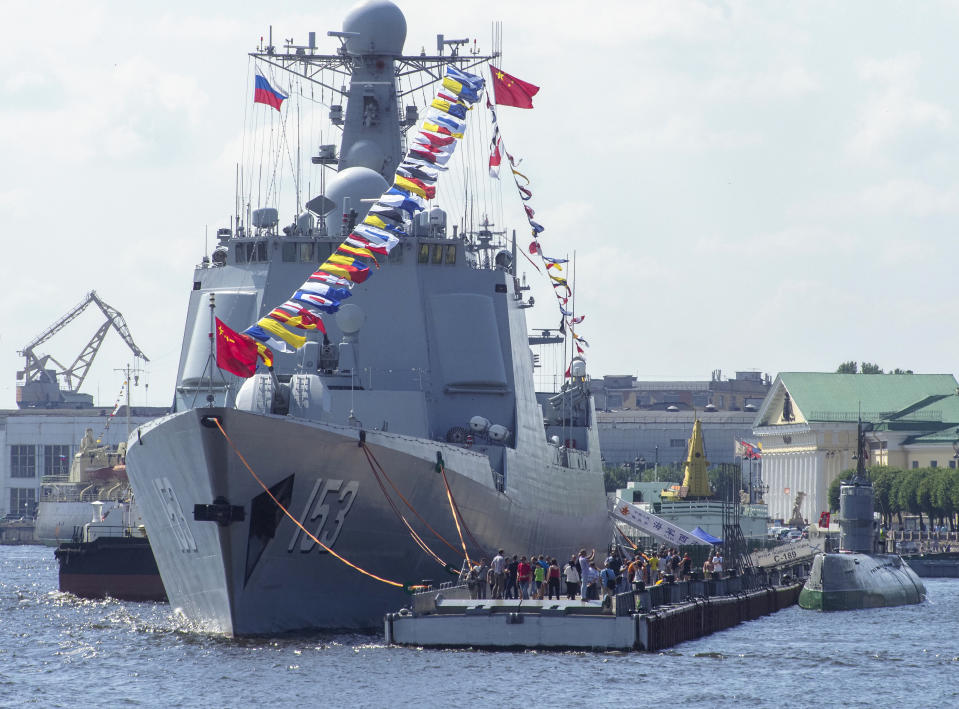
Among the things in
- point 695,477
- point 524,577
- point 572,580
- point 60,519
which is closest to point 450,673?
point 524,577

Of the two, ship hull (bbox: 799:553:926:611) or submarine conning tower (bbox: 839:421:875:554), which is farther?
submarine conning tower (bbox: 839:421:875:554)

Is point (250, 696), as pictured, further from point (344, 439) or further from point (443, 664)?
point (344, 439)

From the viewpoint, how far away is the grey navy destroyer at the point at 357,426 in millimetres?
30062

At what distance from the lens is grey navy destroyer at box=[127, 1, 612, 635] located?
1184 inches

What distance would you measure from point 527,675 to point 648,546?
50660 millimetres

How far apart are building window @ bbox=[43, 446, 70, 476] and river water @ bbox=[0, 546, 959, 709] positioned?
11293 centimetres

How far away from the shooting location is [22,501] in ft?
503

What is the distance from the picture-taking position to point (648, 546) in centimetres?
7700

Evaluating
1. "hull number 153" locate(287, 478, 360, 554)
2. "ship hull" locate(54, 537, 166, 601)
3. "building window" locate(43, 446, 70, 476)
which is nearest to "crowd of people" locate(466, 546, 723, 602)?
"hull number 153" locate(287, 478, 360, 554)

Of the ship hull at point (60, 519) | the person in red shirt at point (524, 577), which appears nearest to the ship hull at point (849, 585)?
the person in red shirt at point (524, 577)

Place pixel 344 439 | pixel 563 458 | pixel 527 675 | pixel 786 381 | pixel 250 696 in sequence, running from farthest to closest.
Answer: pixel 786 381 < pixel 563 458 < pixel 344 439 < pixel 527 675 < pixel 250 696

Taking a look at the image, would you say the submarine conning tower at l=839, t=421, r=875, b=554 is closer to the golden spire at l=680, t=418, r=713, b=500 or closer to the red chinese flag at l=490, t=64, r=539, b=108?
the red chinese flag at l=490, t=64, r=539, b=108

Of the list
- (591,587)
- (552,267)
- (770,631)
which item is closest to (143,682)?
(591,587)

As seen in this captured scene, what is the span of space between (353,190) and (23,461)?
120 metres
